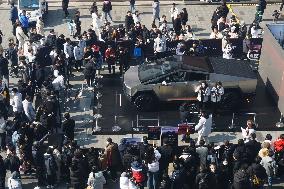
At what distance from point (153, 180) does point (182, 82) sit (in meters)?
5.38

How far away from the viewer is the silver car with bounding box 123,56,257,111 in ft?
73.9

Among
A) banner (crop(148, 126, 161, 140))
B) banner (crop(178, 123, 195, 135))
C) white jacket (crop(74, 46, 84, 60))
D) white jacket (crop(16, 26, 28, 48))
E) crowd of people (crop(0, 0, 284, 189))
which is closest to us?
crowd of people (crop(0, 0, 284, 189))

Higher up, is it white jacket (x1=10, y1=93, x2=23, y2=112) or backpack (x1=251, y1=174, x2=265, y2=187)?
white jacket (x1=10, y1=93, x2=23, y2=112)

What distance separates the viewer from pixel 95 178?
683 inches

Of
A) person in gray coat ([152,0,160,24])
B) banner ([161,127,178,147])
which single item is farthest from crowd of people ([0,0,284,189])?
person in gray coat ([152,0,160,24])

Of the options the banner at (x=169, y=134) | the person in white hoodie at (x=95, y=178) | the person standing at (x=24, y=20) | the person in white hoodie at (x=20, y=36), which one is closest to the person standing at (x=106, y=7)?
the person standing at (x=24, y=20)

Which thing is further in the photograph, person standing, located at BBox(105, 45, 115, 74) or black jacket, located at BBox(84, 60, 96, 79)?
person standing, located at BBox(105, 45, 115, 74)

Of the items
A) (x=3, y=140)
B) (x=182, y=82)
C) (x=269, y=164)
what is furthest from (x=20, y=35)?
(x=269, y=164)

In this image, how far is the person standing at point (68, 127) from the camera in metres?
20.1

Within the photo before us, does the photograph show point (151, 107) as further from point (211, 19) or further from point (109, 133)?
point (211, 19)

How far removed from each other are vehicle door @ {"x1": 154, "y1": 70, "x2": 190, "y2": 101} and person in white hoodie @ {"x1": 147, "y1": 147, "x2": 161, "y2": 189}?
4.93 metres

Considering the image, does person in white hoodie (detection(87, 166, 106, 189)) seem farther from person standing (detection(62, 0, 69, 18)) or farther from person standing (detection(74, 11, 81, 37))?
person standing (detection(62, 0, 69, 18))

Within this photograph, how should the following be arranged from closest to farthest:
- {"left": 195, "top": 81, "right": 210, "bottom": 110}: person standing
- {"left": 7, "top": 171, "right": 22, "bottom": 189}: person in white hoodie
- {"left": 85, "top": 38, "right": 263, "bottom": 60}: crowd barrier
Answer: {"left": 7, "top": 171, "right": 22, "bottom": 189}: person in white hoodie, {"left": 195, "top": 81, "right": 210, "bottom": 110}: person standing, {"left": 85, "top": 38, "right": 263, "bottom": 60}: crowd barrier

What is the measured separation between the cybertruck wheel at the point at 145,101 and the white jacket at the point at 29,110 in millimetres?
3976
